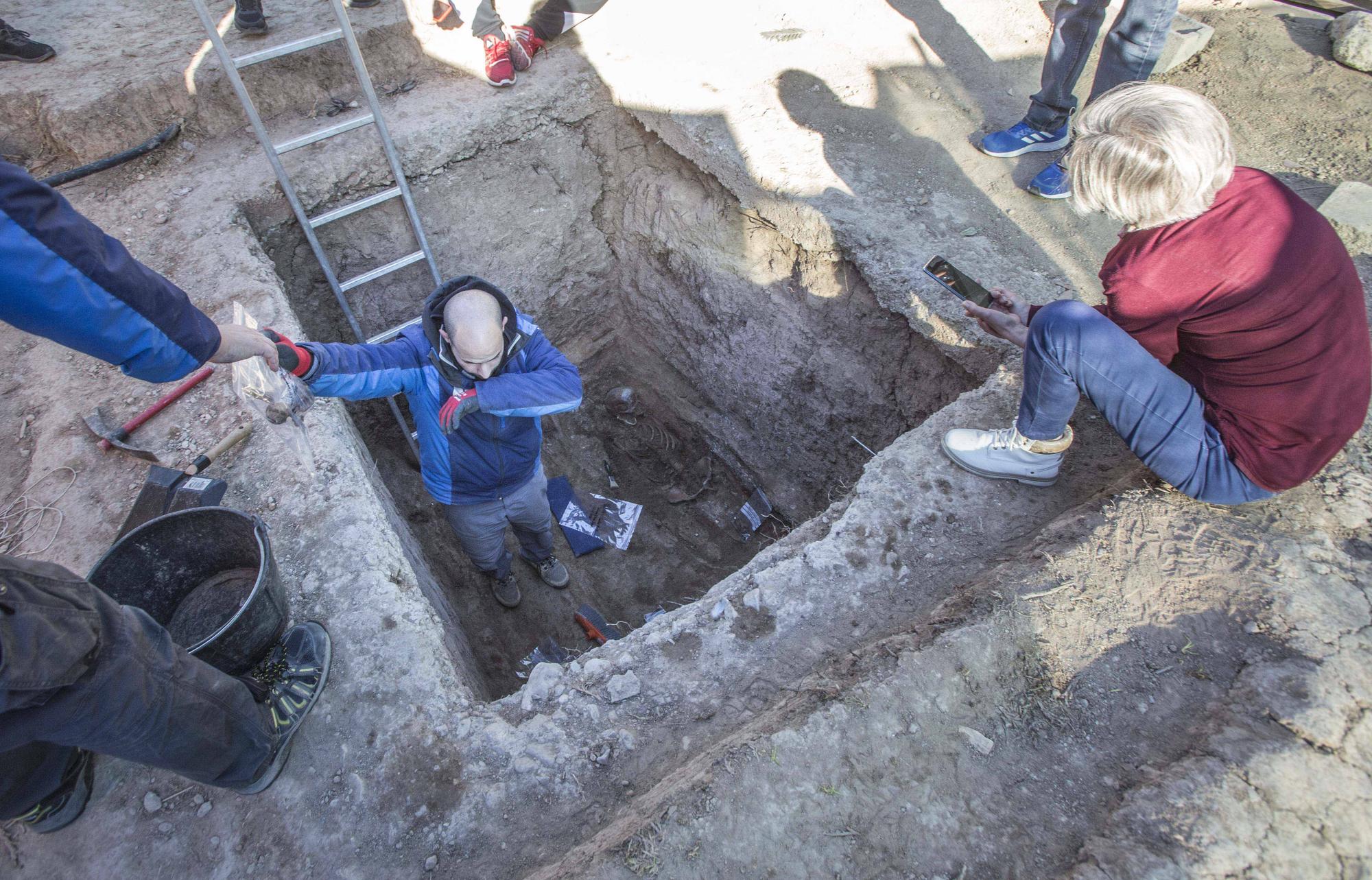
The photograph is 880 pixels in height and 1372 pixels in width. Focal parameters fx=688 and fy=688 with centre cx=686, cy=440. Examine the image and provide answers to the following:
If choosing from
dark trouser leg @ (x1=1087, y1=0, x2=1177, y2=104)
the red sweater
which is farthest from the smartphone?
dark trouser leg @ (x1=1087, y1=0, x2=1177, y2=104)

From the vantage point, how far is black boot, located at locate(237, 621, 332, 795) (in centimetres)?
206

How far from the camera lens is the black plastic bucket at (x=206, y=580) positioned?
2.05 m

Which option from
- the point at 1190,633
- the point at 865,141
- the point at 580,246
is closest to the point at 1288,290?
the point at 1190,633

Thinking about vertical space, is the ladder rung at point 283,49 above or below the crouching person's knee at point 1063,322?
above

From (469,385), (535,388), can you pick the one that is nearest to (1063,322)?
Answer: (535,388)

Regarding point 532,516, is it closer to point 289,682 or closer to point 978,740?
point 289,682

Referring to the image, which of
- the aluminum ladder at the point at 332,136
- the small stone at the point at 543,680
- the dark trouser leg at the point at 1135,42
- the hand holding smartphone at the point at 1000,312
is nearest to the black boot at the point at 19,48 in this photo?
the aluminum ladder at the point at 332,136

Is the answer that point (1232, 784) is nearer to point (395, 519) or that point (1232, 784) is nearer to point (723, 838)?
point (723, 838)

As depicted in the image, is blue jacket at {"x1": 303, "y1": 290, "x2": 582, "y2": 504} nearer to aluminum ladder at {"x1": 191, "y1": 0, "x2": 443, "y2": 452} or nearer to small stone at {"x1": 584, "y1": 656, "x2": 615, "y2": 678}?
small stone at {"x1": 584, "y1": 656, "x2": 615, "y2": 678}

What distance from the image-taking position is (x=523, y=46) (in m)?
4.80

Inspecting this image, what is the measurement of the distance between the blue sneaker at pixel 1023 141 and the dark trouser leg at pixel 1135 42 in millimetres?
367

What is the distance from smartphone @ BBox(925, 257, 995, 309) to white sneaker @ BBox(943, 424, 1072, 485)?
56 centimetres

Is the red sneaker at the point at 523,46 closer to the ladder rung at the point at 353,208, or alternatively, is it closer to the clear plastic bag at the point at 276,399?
the ladder rung at the point at 353,208

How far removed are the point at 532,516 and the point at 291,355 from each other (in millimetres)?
1693
